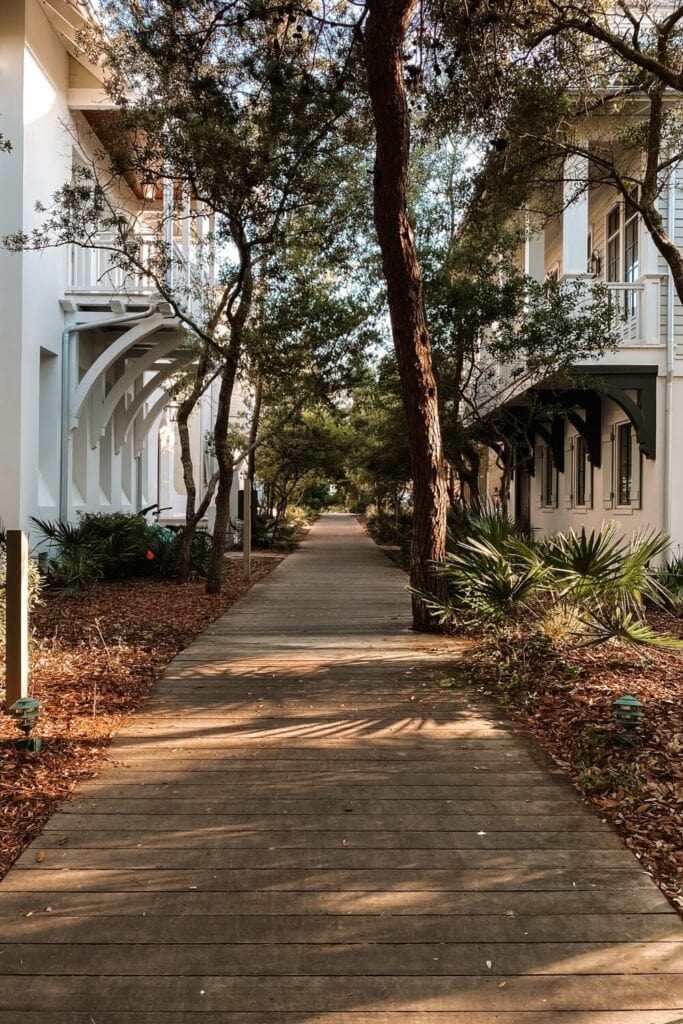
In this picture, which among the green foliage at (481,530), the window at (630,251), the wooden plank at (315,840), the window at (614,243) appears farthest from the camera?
the window at (614,243)

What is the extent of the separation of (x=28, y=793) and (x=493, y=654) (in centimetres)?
424

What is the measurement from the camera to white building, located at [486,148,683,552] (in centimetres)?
1372

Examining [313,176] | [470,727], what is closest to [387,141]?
[313,176]

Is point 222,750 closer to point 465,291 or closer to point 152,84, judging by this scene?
point 152,84

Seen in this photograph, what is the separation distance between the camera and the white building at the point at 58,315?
12.6 metres

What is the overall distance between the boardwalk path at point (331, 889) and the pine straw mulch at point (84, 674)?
0.74 ft

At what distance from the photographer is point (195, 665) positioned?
25.4ft

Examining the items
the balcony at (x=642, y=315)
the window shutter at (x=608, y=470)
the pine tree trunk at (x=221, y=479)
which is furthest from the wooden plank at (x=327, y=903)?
the window shutter at (x=608, y=470)

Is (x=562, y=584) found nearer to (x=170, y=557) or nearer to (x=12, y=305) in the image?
(x=170, y=557)

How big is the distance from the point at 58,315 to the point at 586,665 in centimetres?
1101

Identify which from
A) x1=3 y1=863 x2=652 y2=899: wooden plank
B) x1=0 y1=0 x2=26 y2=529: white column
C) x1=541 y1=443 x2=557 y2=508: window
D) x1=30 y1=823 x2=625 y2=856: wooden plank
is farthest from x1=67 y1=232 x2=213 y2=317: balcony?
x1=3 y1=863 x2=652 y2=899: wooden plank

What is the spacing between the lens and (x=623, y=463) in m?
15.6

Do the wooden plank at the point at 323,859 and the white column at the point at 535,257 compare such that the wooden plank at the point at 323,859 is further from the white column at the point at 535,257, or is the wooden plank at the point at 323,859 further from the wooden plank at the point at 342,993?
the white column at the point at 535,257

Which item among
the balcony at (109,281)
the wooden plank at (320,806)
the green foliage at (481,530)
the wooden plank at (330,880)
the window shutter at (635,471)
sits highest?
the balcony at (109,281)
